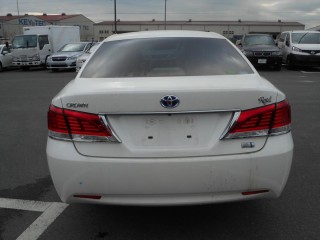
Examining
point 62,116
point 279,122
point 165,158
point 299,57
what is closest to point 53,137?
point 62,116

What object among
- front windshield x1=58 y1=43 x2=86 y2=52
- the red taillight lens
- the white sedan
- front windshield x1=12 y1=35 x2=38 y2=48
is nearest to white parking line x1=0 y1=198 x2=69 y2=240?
the white sedan

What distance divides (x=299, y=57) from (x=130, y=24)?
75692 millimetres

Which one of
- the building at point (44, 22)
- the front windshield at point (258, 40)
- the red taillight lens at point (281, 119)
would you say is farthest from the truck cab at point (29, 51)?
the building at point (44, 22)

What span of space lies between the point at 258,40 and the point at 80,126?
61.3 feet

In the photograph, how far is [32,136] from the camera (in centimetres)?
658

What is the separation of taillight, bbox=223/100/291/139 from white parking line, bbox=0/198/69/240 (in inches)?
69.4

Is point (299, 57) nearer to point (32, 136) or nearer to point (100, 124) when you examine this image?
point (32, 136)

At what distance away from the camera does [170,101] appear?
2.71 meters

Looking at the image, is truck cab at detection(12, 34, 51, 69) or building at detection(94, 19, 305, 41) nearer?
truck cab at detection(12, 34, 51, 69)

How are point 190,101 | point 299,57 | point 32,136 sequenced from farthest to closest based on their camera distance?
point 299,57 → point 32,136 → point 190,101

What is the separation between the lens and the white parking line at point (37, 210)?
10.8 ft

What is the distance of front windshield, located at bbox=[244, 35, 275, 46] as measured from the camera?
20031 millimetres

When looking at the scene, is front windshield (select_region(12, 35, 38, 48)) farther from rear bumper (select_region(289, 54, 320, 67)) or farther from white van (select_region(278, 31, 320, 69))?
rear bumper (select_region(289, 54, 320, 67))

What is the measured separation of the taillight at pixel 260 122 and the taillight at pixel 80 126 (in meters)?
0.84
